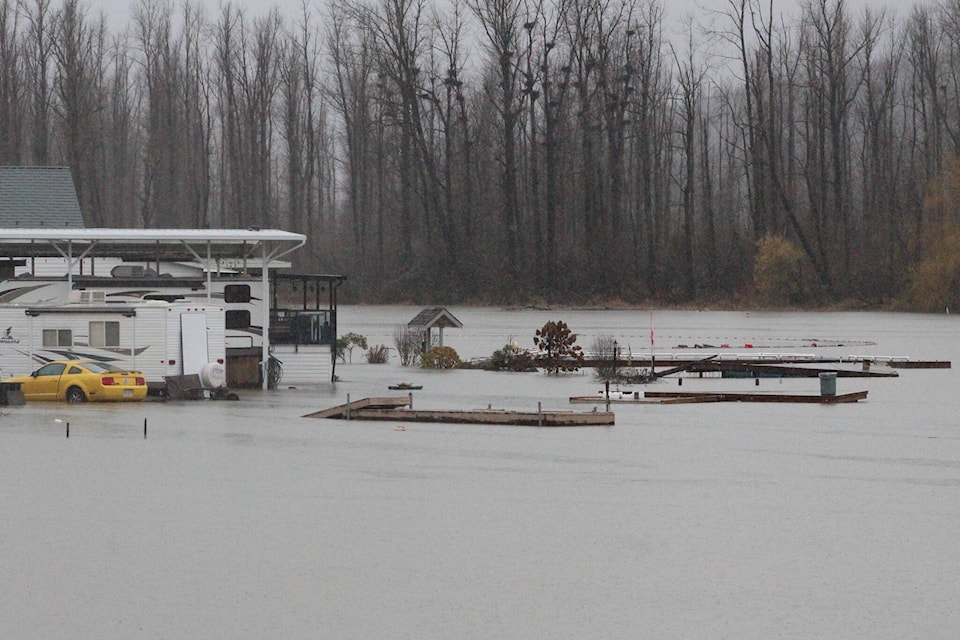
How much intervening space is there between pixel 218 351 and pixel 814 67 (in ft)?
219

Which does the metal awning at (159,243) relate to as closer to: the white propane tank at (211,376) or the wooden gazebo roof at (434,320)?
the white propane tank at (211,376)

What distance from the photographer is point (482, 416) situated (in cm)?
3058

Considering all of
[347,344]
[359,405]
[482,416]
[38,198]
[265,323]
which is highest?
[38,198]

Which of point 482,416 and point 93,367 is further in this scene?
point 93,367

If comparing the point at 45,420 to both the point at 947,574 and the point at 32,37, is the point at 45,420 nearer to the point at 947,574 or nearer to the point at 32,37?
the point at 947,574

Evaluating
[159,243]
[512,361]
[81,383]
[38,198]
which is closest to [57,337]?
[81,383]

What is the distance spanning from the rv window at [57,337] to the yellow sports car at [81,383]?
1184 mm

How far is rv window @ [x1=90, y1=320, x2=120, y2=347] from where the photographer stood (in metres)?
35.4

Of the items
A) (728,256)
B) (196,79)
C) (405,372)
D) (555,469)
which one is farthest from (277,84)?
(555,469)

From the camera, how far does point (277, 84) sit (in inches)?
4109

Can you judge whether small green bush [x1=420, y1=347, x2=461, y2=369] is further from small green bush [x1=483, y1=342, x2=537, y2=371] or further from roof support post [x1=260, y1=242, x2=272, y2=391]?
roof support post [x1=260, y1=242, x2=272, y2=391]

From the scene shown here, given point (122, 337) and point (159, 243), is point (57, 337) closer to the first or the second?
point (122, 337)

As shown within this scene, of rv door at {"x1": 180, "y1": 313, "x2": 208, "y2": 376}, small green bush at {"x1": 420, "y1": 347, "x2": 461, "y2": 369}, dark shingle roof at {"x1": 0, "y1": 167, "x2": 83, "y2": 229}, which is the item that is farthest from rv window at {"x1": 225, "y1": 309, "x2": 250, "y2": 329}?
dark shingle roof at {"x1": 0, "y1": 167, "x2": 83, "y2": 229}

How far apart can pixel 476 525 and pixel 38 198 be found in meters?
41.7
